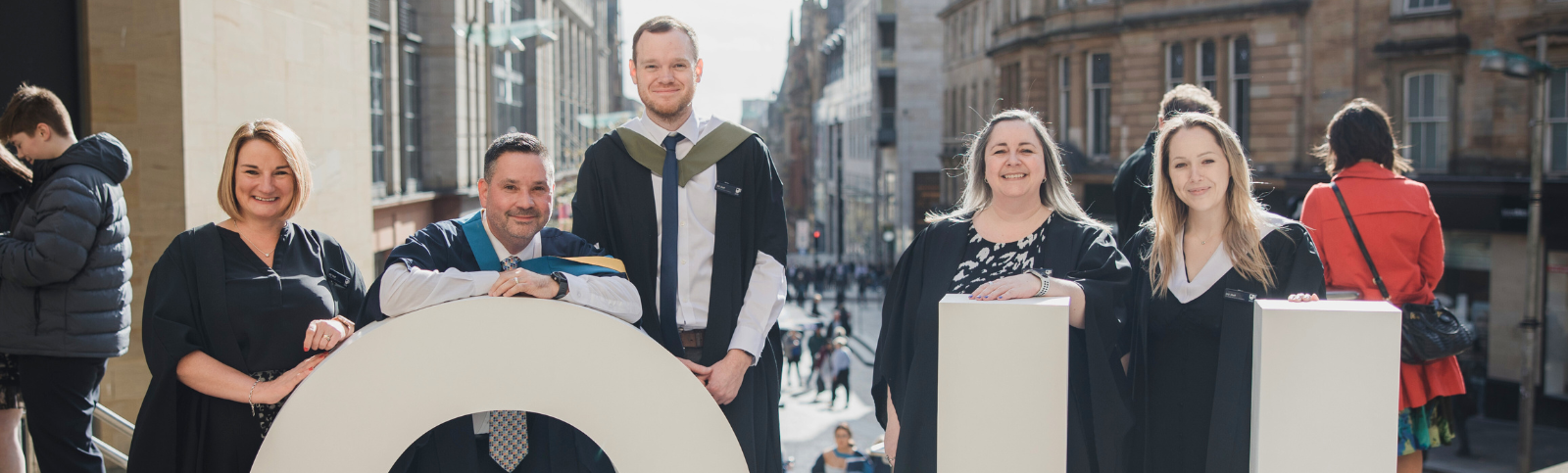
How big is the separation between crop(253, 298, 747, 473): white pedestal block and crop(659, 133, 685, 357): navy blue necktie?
28.5 inches

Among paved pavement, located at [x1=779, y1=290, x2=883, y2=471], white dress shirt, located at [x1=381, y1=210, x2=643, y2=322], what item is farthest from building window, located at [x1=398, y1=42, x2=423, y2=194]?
white dress shirt, located at [x1=381, y1=210, x2=643, y2=322]

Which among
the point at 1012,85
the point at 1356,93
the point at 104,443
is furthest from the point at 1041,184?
the point at 1012,85

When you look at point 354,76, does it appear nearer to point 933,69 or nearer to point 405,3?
point 405,3

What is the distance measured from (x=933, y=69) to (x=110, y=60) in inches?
1625

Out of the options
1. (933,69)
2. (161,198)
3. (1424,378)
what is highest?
(933,69)

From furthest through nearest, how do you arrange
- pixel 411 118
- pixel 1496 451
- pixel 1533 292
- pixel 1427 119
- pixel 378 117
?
pixel 411 118, pixel 1427 119, pixel 378 117, pixel 1496 451, pixel 1533 292

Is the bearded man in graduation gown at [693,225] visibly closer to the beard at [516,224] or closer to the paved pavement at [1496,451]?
the beard at [516,224]

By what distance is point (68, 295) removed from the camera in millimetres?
3928

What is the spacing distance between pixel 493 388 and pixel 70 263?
2.23 metres

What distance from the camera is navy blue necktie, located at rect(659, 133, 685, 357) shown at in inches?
137

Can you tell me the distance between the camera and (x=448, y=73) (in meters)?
18.3

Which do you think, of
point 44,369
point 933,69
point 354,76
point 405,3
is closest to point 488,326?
point 44,369

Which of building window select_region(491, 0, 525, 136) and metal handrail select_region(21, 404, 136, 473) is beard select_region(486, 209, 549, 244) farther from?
building window select_region(491, 0, 525, 136)

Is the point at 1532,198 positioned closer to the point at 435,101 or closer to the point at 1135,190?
the point at 1135,190
